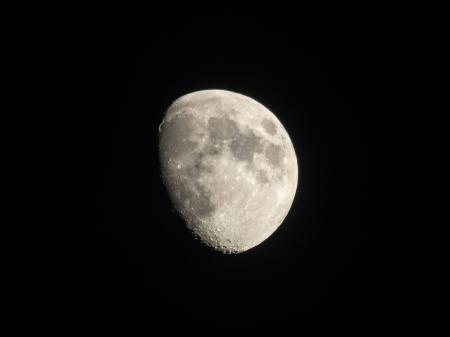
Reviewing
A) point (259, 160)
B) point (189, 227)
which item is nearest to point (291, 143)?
point (259, 160)

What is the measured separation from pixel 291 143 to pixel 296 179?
0.29m

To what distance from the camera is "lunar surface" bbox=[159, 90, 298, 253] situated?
217 centimetres

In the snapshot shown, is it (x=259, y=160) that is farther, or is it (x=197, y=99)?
(x=197, y=99)

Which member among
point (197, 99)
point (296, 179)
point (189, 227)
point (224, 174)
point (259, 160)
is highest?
point (197, 99)

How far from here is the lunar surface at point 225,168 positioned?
7.13 ft

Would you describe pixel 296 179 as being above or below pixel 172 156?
above

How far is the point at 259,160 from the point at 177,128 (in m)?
0.61

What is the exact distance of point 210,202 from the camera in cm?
219

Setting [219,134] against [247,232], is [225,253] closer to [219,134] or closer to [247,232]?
[247,232]

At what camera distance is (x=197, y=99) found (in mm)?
2449

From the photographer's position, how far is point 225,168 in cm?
216

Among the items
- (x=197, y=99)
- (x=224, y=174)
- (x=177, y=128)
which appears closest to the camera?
(x=224, y=174)

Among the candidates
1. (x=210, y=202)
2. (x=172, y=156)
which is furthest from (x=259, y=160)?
(x=172, y=156)

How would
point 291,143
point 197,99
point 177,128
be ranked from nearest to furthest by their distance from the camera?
point 177,128 < point 197,99 < point 291,143
